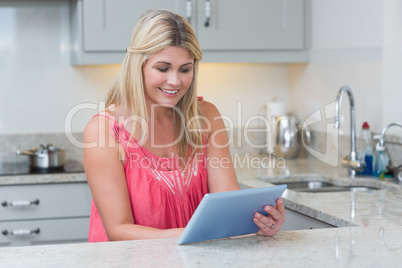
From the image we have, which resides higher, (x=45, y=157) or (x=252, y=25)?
(x=252, y=25)

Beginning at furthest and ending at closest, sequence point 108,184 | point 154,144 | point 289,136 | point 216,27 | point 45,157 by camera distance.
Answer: point 289,136, point 216,27, point 45,157, point 154,144, point 108,184

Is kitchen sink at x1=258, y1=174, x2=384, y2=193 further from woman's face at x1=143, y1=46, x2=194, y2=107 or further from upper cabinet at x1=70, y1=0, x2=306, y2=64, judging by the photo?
woman's face at x1=143, y1=46, x2=194, y2=107

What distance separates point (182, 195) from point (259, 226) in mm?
479

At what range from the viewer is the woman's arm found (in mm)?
1785

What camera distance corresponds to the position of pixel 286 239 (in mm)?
1495

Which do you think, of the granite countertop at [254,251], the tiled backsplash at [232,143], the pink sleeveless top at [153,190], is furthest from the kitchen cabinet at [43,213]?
the granite countertop at [254,251]

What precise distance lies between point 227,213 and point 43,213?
5.65 ft

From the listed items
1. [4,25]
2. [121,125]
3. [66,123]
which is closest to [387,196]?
[121,125]

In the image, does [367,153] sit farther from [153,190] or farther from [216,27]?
[153,190]

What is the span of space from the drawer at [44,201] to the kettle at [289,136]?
1.09 m

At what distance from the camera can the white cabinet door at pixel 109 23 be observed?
3076mm

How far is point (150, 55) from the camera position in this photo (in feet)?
6.04

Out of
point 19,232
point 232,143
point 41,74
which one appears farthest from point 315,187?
point 41,74

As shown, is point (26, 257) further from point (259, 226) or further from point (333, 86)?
point (333, 86)
